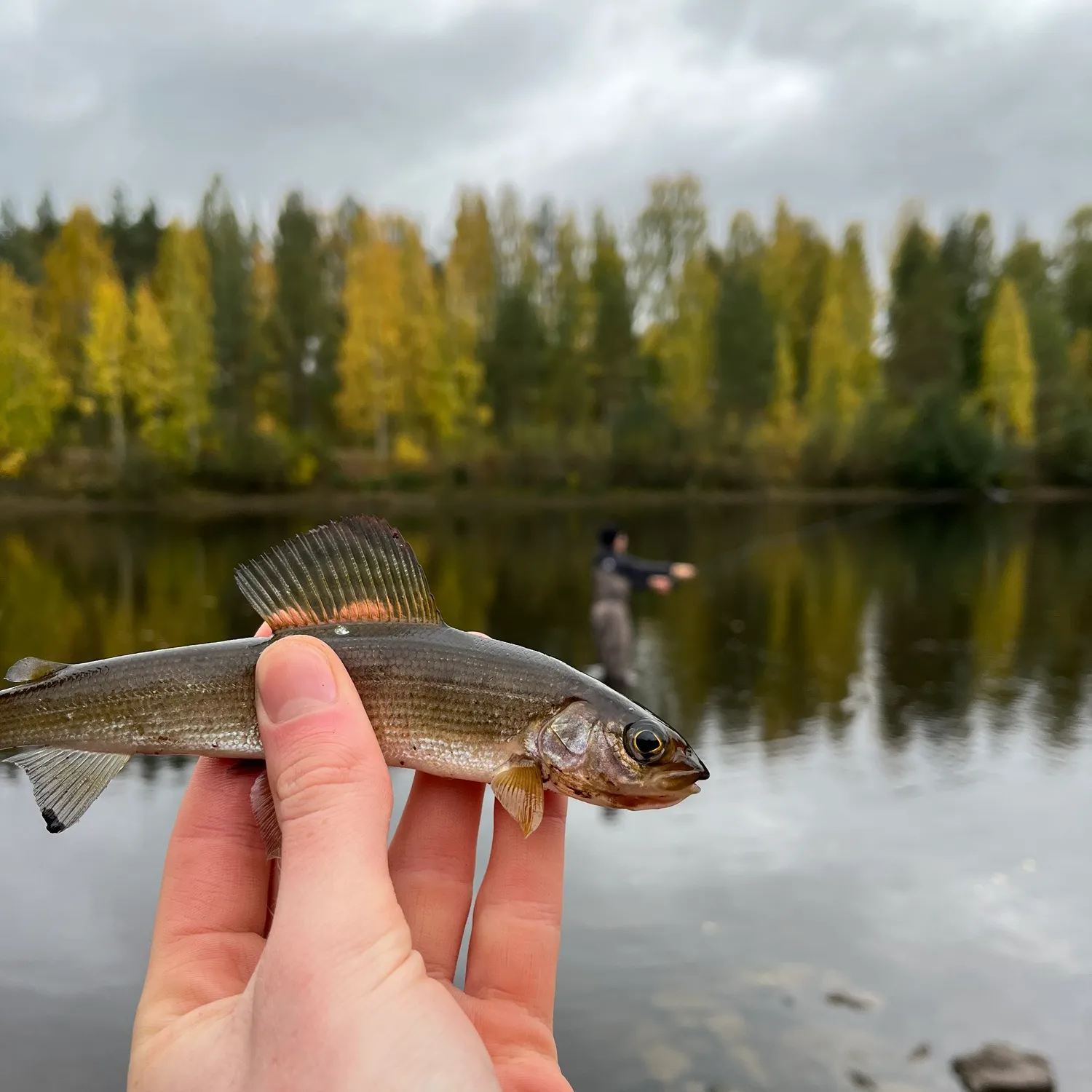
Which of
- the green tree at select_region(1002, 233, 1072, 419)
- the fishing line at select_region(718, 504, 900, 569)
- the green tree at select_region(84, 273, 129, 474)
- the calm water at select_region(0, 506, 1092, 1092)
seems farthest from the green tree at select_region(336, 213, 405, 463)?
the green tree at select_region(1002, 233, 1072, 419)

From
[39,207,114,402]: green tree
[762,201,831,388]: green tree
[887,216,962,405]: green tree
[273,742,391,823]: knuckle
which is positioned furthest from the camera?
[762,201,831,388]: green tree

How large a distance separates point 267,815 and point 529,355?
64.4m

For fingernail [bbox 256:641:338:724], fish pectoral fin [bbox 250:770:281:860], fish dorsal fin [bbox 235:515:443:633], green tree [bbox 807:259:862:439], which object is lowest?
fish pectoral fin [bbox 250:770:281:860]

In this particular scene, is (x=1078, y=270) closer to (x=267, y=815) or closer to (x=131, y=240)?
(x=131, y=240)

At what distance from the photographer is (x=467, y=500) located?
57.9 meters

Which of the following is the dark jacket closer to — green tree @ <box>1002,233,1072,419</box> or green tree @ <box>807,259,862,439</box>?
green tree @ <box>807,259,862,439</box>

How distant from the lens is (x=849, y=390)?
71.6 metres

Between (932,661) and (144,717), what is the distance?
1776 centimetres

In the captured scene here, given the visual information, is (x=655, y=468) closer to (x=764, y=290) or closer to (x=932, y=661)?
(x=764, y=290)

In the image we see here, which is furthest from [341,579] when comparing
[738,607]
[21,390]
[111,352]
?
[21,390]

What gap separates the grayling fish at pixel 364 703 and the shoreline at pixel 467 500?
43.8m

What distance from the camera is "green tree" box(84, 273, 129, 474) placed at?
169ft

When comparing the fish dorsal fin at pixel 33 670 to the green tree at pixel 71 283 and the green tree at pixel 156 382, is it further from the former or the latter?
the green tree at pixel 71 283

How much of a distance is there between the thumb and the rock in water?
5.61 meters
